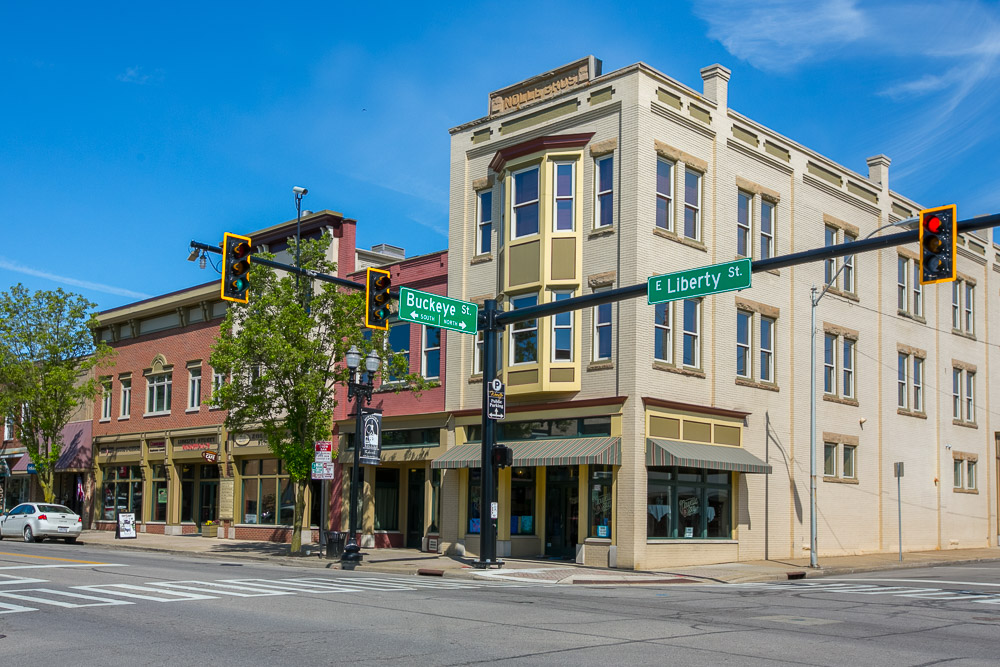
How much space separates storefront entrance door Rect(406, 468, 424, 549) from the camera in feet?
108

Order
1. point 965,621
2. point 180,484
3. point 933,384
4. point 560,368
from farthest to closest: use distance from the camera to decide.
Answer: point 180,484
point 933,384
point 560,368
point 965,621

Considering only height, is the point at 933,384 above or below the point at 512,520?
above

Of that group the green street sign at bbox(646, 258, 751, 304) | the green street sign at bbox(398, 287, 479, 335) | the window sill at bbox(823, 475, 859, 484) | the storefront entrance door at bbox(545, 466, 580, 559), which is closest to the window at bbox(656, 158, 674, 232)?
the green street sign at bbox(398, 287, 479, 335)

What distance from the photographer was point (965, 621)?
14336 millimetres

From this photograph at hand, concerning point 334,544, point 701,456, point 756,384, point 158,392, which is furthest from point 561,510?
point 158,392

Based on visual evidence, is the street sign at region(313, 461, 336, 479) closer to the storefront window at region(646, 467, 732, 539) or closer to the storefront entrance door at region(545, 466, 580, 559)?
the storefront entrance door at region(545, 466, 580, 559)

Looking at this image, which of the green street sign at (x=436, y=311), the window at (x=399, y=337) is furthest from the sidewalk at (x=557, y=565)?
the window at (x=399, y=337)

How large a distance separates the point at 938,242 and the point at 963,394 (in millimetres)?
27721

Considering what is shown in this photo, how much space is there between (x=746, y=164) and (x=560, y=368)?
888 centimetres

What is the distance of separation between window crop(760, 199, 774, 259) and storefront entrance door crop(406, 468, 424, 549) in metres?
13.1

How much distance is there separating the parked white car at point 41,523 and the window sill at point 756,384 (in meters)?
25.5

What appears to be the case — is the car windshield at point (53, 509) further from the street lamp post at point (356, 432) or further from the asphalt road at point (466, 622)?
the asphalt road at point (466, 622)

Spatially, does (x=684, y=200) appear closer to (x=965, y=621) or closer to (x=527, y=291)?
(x=527, y=291)

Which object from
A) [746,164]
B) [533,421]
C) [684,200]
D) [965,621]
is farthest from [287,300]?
[965,621]
